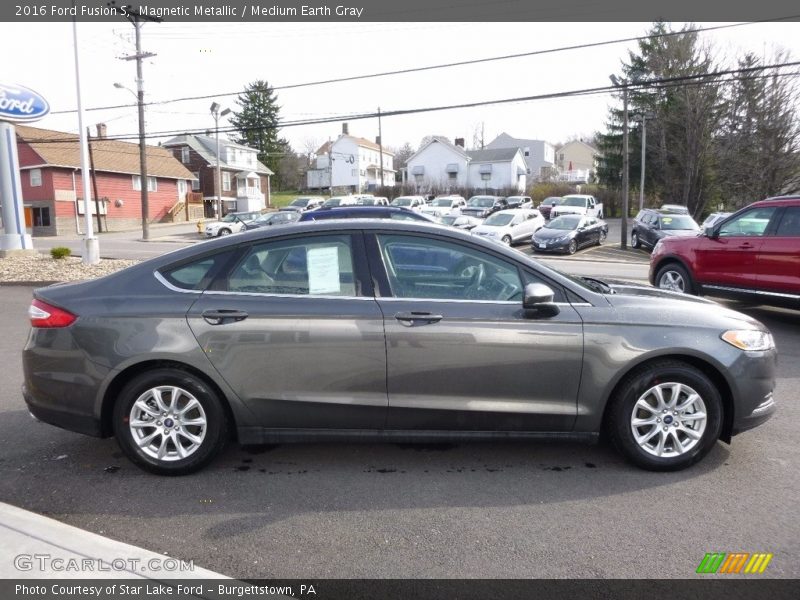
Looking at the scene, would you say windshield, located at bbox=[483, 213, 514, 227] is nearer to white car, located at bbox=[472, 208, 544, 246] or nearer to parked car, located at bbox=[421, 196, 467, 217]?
white car, located at bbox=[472, 208, 544, 246]

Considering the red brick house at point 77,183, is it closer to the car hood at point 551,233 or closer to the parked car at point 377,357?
the car hood at point 551,233

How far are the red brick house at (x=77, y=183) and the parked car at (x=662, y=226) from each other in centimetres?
3378

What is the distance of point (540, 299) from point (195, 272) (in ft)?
7.33

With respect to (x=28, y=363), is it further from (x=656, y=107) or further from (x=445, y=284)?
(x=656, y=107)

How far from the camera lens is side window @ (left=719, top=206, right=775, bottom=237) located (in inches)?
335

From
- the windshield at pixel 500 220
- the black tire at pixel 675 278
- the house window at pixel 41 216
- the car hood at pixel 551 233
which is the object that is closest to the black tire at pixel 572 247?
the car hood at pixel 551 233

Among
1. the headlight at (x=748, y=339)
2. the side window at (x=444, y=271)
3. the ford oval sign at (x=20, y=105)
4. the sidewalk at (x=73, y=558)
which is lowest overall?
the sidewalk at (x=73, y=558)

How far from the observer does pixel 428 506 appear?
139 inches

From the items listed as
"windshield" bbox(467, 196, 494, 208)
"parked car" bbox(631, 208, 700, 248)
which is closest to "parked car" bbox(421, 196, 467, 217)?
"windshield" bbox(467, 196, 494, 208)

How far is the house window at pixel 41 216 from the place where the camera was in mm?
39969

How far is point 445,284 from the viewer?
395 cm

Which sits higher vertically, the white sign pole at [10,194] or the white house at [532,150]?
the white house at [532,150]

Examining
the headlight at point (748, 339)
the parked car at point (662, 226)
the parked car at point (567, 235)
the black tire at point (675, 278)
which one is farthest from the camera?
the parked car at point (567, 235)

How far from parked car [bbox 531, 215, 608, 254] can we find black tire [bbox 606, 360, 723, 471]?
2078 centimetres
